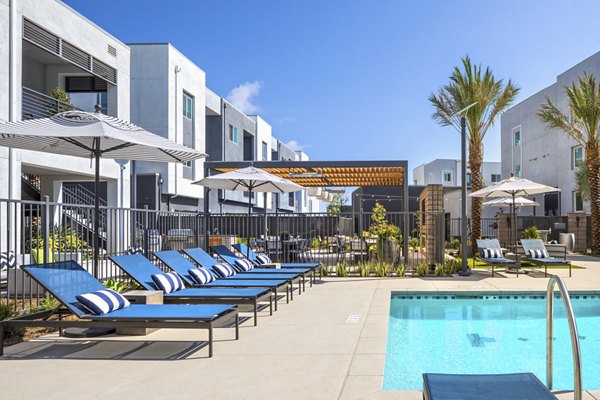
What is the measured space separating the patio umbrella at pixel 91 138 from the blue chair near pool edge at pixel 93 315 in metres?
0.85

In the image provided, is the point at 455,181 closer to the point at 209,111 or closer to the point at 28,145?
the point at 209,111

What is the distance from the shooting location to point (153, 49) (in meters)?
26.0

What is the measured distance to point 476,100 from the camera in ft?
62.5

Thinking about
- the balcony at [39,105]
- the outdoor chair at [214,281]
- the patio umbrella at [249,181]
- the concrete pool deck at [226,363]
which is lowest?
the concrete pool deck at [226,363]

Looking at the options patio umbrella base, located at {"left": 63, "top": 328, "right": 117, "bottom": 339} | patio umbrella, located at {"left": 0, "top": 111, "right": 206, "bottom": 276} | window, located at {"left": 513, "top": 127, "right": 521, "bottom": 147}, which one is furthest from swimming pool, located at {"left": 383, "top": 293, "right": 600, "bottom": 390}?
window, located at {"left": 513, "top": 127, "right": 521, "bottom": 147}

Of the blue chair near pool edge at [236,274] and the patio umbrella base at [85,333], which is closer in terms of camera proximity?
the patio umbrella base at [85,333]

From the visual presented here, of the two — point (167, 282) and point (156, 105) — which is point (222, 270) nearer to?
point (167, 282)

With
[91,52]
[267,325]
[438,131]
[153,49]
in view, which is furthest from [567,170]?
[267,325]

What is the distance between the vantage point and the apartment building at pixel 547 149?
98.4ft

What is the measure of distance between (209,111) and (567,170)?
20984 millimetres

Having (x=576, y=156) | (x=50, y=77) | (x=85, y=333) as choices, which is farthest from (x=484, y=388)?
(x=576, y=156)

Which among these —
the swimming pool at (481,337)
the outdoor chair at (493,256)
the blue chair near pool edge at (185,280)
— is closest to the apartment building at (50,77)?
the blue chair near pool edge at (185,280)

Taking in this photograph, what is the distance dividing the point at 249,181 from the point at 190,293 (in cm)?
556

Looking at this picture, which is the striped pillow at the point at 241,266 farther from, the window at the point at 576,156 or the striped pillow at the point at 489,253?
the window at the point at 576,156
